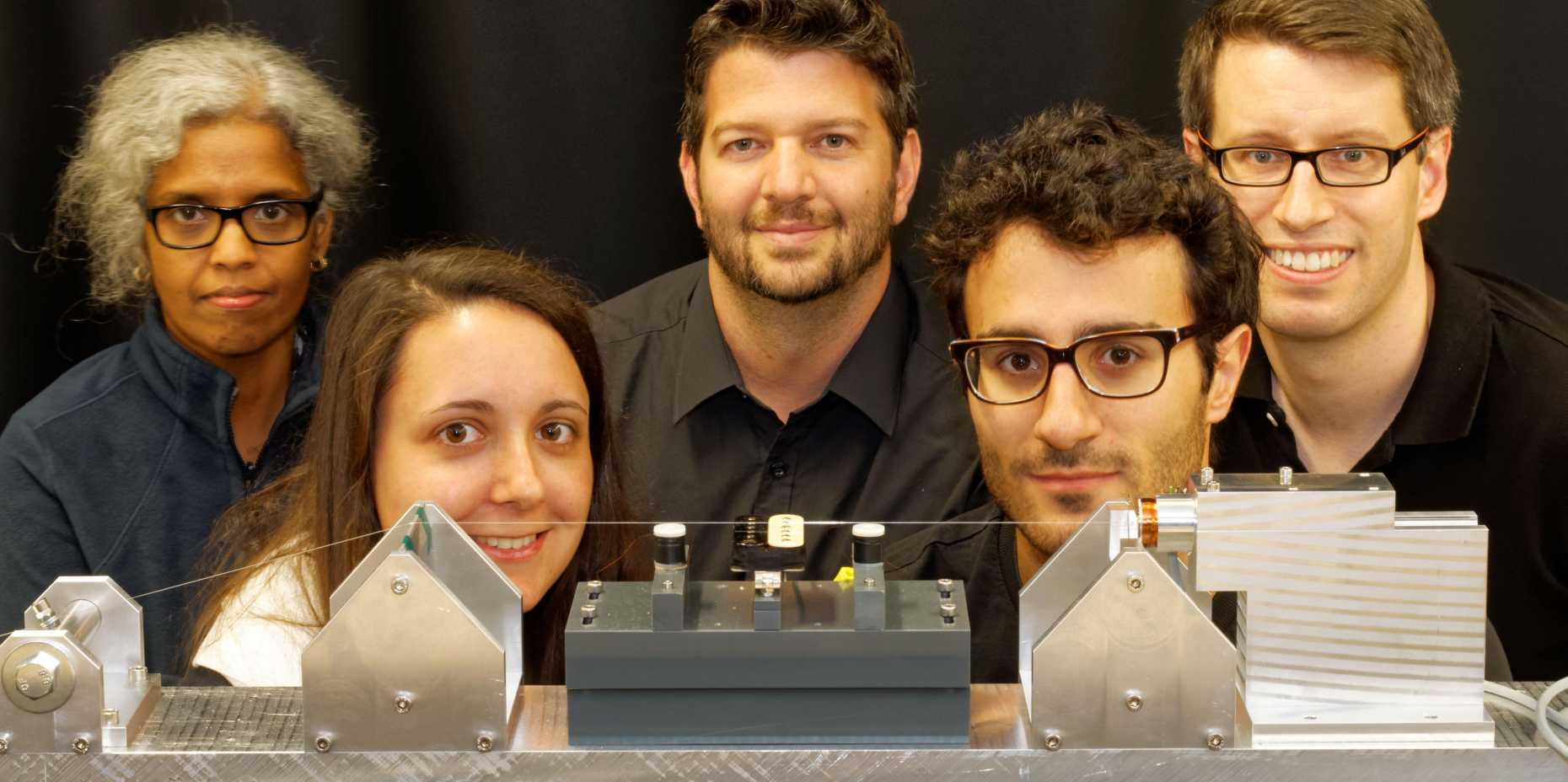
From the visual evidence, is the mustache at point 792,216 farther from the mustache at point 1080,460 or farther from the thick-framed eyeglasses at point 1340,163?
the mustache at point 1080,460

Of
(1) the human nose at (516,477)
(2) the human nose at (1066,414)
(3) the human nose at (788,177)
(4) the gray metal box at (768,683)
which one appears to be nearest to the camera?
(4) the gray metal box at (768,683)

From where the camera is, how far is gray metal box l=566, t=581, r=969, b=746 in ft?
3.05

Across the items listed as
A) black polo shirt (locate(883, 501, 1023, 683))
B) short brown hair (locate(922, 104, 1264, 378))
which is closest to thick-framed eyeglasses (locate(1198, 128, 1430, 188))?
short brown hair (locate(922, 104, 1264, 378))

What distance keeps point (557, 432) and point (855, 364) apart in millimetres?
804

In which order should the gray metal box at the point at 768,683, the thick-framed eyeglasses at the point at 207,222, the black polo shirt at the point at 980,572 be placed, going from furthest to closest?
the thick-framed eyeglasses at the point at 207,222, the black polo shirt at the point at 980,572, the gray metal box at the point at 768,683

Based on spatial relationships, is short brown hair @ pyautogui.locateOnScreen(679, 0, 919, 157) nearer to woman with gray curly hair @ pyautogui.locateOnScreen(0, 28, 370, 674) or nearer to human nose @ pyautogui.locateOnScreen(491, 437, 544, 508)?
woman with gray curly hair @ pyautogui.locateOnScreen(0, 28, 370, 674)

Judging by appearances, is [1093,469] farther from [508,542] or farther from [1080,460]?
[508,542]

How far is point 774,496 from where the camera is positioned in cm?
218

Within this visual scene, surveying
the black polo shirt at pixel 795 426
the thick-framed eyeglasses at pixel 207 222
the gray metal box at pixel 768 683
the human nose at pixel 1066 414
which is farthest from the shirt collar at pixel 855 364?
the gray metal box at pixel 768 683

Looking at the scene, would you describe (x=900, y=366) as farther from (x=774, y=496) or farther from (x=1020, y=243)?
(x=1020, y=243)

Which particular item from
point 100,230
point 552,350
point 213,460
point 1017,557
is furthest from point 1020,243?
point 100,230

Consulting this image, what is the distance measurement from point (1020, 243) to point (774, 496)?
2.42ft

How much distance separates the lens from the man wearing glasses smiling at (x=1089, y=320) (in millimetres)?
1484

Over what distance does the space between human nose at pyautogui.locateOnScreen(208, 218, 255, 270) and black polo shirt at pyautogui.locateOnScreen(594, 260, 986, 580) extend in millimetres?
499
